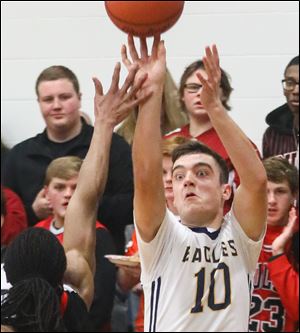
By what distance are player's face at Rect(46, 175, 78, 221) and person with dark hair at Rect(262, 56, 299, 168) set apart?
117 centimetres

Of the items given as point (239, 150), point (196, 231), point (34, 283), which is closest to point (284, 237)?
point (196, 231)

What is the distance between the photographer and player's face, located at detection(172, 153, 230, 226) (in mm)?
5102

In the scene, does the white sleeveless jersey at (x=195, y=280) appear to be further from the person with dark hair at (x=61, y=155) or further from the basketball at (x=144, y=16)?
the person with dark hair at (x=61, y=155)

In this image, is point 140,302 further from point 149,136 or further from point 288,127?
point 149,136

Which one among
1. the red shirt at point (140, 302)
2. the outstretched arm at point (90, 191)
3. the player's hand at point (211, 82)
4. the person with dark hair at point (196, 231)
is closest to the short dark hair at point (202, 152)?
the person with dark hair at point (196, 231)

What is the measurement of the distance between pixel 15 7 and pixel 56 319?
4.72 metres

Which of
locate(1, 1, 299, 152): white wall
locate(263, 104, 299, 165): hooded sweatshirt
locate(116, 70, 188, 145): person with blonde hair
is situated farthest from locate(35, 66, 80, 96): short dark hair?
locate(263, 104, 299, 165): hooded sweatshirt

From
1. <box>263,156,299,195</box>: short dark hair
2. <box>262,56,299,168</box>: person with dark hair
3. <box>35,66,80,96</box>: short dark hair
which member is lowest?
<box>263,156,299,195</box>: short dark hair

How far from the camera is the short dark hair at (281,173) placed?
6395 mm

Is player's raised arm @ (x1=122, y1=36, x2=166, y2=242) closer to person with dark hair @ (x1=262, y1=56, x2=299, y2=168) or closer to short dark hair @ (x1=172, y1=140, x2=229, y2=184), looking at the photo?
short dark hair @ (x1=172, y1=140, x2=229, y2=184)

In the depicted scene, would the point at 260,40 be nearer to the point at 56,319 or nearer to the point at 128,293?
the point at 128,293

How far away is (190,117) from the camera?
6672mm

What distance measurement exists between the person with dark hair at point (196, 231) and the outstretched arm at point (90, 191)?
10.6 inches

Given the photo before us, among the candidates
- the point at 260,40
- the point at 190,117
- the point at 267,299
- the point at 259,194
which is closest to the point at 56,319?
the point at 259,194
